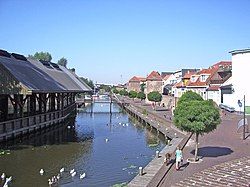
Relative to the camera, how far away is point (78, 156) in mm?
27312

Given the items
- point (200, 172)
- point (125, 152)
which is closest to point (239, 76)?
point (125, 152)

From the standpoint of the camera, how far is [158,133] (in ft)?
135

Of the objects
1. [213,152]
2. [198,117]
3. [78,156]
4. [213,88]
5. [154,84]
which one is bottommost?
[78,156]

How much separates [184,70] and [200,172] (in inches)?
2850

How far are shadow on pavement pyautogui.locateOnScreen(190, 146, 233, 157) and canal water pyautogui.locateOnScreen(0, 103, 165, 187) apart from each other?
12.8ft

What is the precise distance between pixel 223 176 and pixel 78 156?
12560 millimetres

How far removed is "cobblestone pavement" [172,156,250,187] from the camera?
1660cm

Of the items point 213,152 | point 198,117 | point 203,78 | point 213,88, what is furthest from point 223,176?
point 203,78

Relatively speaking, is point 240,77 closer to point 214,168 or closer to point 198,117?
point 198,117

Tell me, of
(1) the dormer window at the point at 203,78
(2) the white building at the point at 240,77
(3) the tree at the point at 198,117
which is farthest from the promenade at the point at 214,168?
(1) the dormer window at the point at 203,78

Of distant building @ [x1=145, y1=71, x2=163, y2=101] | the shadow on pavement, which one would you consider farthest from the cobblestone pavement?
distant building @ [x1=145, y1=71, x2=163, y2=101]

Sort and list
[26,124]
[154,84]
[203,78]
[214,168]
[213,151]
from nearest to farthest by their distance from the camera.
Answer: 1. [214,168]
2. [213,151]
3. [26,124]
4. [203,78]
5. [154,84]

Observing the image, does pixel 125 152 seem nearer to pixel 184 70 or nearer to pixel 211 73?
pixel 211 73

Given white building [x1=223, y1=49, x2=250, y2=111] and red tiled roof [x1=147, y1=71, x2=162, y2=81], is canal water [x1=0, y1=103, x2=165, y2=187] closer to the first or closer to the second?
white building [x1=223, y1=49, x2=250, y2=111]
